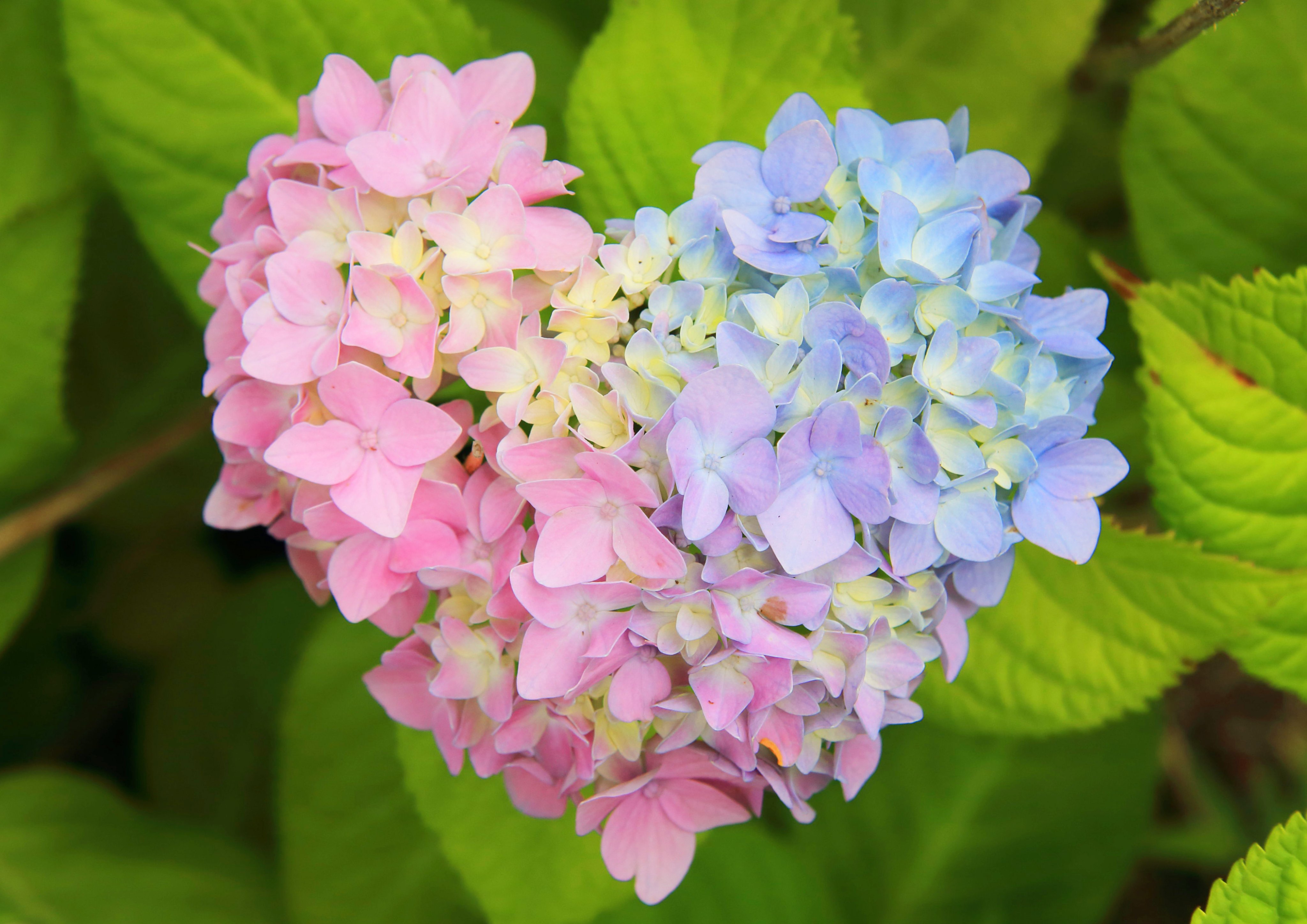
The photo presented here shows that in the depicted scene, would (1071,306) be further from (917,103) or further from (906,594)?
(917,103)

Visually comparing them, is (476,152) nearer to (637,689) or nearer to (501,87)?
(501,87)

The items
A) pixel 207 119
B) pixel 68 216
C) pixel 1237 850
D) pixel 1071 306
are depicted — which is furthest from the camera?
pixel 1237 850

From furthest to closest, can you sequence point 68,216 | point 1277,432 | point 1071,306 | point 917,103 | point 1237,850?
point 1237,850, point 917,103, point 68,216, point 1277,432, point 1071,306

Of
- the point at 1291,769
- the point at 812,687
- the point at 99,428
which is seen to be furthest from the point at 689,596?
the point at 1291,769

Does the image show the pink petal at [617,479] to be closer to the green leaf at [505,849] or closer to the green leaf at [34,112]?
the green leaf at [505,849]

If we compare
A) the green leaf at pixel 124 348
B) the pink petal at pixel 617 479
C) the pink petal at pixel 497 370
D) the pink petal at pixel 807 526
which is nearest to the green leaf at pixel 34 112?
the green leaf at pixel 124 348
